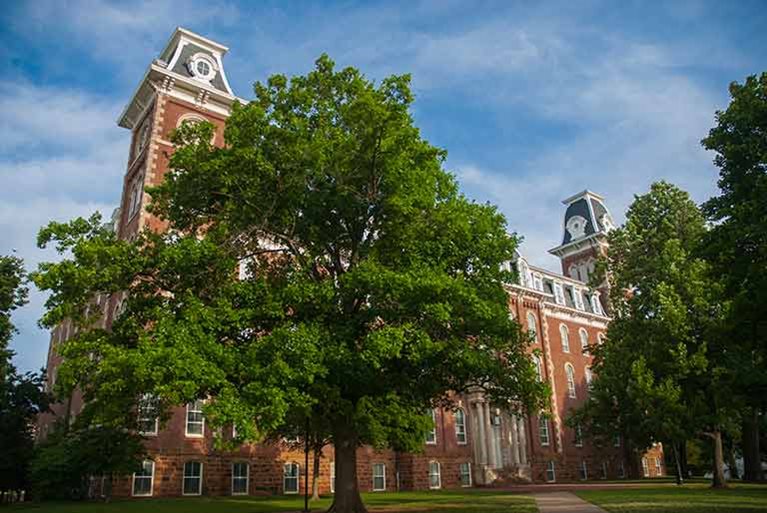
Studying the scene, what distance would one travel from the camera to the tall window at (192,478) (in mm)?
30531

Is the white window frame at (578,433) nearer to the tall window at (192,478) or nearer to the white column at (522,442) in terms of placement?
the white column at (522,442)

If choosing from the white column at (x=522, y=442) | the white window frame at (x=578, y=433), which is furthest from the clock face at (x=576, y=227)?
the white column at (x=522, y=442)

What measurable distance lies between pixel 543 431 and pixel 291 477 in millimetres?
23435

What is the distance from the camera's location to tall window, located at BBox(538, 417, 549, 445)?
1946 inches

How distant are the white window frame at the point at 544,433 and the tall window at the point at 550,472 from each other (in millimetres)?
1445

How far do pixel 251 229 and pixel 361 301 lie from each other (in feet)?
12.5

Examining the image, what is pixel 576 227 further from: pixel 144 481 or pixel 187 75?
pixel 144 481

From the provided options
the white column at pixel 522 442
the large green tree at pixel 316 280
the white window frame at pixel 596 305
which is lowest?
the white column at pixel 522 442

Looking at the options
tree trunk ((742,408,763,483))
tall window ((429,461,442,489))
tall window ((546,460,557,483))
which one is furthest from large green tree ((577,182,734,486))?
tall window ((546,460,557,483))

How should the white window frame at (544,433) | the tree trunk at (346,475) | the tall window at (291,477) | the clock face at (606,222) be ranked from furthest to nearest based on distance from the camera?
1. the clock face at (606,222)
2. the white window frame at (544,433)
3. the tall window at (291,477)
4. the tree trunk at (346,475)

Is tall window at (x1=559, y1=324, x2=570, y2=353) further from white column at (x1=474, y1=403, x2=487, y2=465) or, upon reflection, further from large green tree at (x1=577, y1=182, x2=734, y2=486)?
large green tree at (x1=577, y1=182, x2=734, y2=486)

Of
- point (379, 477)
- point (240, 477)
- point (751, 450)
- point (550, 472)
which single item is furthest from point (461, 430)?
point (751, 450)

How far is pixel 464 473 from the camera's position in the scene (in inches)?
1734

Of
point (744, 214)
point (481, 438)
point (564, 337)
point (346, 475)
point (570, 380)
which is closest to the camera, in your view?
point (744, 214)
